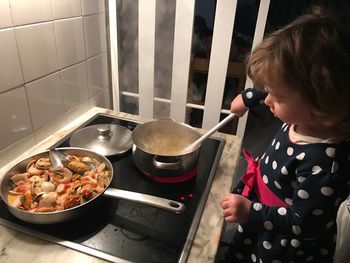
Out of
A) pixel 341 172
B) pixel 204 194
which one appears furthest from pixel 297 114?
pixel 204 194

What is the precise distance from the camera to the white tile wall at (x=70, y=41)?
2.92 feet

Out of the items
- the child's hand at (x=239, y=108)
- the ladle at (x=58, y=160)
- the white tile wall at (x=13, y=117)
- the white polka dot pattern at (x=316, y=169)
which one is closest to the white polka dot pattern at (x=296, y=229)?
the white polka dot pattern at (x=316, y=169)

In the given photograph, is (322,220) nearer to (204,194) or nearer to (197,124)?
(204,194)

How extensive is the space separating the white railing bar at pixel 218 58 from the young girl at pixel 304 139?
391mm

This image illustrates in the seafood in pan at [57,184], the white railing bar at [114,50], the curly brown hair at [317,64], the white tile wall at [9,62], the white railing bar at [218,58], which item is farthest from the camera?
the white railing bar at [114,50]

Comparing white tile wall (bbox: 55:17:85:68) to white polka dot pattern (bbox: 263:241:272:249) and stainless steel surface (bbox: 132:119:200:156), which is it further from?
white polka dot pattern (bbox: 263:241:272:249)

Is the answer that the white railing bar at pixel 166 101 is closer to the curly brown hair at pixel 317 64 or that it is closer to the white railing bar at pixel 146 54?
the white railing bar at pixel 146 54

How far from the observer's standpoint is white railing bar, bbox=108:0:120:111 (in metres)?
1.07

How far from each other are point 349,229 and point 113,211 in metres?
0.64

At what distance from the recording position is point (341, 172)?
0.57 meters

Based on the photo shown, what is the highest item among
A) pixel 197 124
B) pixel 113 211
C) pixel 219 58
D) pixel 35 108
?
pixel 219 58

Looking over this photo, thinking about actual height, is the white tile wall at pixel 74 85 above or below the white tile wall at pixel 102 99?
above

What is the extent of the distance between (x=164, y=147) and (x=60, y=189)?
34 cm

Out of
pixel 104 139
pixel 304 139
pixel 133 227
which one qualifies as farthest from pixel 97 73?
pixel 304 139
